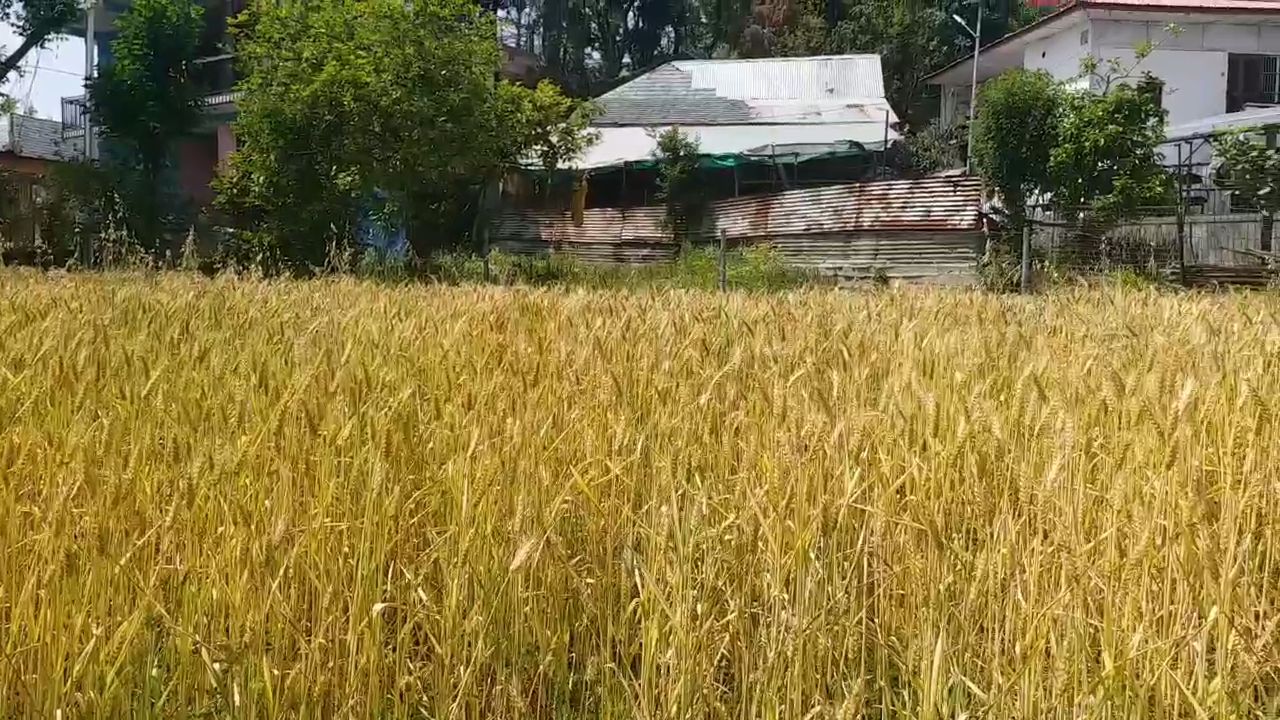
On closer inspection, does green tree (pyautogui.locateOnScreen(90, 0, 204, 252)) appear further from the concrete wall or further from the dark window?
the concrete wall

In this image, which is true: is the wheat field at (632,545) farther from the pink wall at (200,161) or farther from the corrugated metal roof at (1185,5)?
the pink wall at (200,161)

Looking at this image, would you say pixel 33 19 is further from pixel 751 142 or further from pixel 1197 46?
pixel 1197 46

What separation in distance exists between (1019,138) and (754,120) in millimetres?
10548

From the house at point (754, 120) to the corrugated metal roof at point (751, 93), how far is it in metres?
0.03

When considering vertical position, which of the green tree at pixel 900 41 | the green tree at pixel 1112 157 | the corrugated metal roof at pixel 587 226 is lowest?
the corrugated metal roof at pixel 587 226

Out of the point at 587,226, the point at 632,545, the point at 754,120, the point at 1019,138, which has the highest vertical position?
the point at 754,120

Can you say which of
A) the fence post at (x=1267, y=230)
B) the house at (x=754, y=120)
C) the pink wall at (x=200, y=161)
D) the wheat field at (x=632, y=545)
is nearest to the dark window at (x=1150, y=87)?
the fence post at (x=1267, y=230)

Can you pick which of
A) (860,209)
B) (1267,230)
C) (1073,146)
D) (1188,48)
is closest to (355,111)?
(860,209)

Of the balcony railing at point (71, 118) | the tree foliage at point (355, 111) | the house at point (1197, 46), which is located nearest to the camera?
the tree foliage at point (355, 111)

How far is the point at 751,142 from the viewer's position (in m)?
21.9

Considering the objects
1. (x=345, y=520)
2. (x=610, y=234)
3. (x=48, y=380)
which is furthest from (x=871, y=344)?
(x=610, y=234)

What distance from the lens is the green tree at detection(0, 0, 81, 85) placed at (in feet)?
75.0

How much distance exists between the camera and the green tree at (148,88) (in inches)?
733

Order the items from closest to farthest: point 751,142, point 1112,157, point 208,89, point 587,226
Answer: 1. point 1112,157
2. point 587,226
3. point 208,89
4. point 751,142
